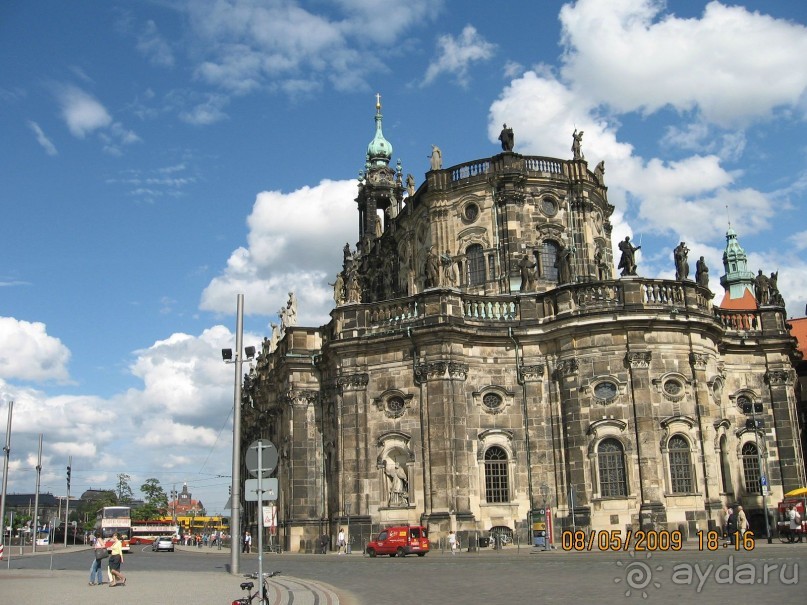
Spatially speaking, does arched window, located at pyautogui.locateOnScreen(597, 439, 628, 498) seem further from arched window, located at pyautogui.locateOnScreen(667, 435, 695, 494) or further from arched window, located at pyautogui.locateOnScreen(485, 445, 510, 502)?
arched window, located at pyautogui.locateOnScreen(485, 445, 510, 502)

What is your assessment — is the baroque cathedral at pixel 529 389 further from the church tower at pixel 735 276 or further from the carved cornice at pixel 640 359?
the church tower at pixel 735 276

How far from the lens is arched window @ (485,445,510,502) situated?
39.2m

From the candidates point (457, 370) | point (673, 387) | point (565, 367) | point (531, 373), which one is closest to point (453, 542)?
point (457, 370)

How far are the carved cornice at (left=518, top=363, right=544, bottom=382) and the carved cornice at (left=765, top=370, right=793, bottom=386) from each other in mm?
12417

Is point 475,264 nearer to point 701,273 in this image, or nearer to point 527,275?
point 527,275

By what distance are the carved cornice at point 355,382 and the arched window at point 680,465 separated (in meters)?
14.1

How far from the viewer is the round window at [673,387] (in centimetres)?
3784

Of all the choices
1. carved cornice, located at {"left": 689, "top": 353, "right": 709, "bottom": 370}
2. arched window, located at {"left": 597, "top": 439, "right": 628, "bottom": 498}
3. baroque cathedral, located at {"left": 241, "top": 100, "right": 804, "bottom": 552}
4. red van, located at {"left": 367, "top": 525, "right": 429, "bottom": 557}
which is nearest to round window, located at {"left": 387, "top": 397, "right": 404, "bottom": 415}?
baroque cathedral, located at {"left": 241, "top": 100, "right": 804, "bottom": 552}

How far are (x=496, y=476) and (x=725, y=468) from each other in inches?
417

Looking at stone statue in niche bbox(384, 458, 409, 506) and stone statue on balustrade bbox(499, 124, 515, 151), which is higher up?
stone statue on balustrade bbox(499, 124, 515, 151)

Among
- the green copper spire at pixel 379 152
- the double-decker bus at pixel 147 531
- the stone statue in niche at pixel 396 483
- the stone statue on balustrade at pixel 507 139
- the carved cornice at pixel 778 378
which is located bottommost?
the double-decker bus at pixel 147 531

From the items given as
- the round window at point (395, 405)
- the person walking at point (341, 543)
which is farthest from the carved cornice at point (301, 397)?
the person walking at point (341, 543)

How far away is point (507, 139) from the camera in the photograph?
47406 millimetres

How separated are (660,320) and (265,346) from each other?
108ft
